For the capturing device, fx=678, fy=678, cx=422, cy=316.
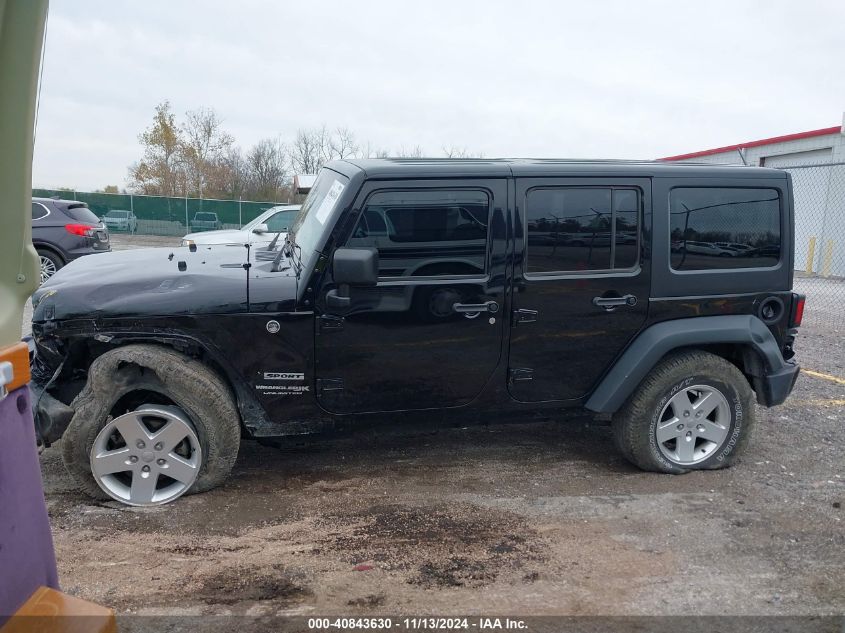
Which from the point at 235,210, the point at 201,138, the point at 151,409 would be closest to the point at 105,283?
the point at 151,409

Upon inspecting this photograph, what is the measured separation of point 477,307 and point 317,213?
4.04 ft

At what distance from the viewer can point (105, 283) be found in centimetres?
393

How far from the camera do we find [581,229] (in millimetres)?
4297

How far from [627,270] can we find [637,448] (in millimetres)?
1191

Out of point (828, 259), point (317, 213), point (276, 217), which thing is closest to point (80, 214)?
point (276, 217)

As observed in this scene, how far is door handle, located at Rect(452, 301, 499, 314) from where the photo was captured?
4.09 metres

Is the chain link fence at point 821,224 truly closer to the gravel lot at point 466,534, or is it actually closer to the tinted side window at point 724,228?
the tinted side window at point 724,228

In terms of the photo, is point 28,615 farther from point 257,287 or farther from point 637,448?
point 637,448

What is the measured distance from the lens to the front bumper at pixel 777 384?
15.1ft

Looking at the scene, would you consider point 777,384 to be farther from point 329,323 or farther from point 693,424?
point 329,323

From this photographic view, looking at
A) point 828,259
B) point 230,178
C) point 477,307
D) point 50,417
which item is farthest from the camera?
point 230,178

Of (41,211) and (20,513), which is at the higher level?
(41,211)

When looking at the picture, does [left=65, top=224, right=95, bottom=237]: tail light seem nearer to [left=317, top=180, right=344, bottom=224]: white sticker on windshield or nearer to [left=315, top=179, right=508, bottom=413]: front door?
[left=317, top=180, right=344, bottom=224]: white sticker on windshield

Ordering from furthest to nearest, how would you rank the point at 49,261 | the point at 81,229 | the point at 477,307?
1. the point at 81,229
2. the point at 49,261
3. the point at 477,307
